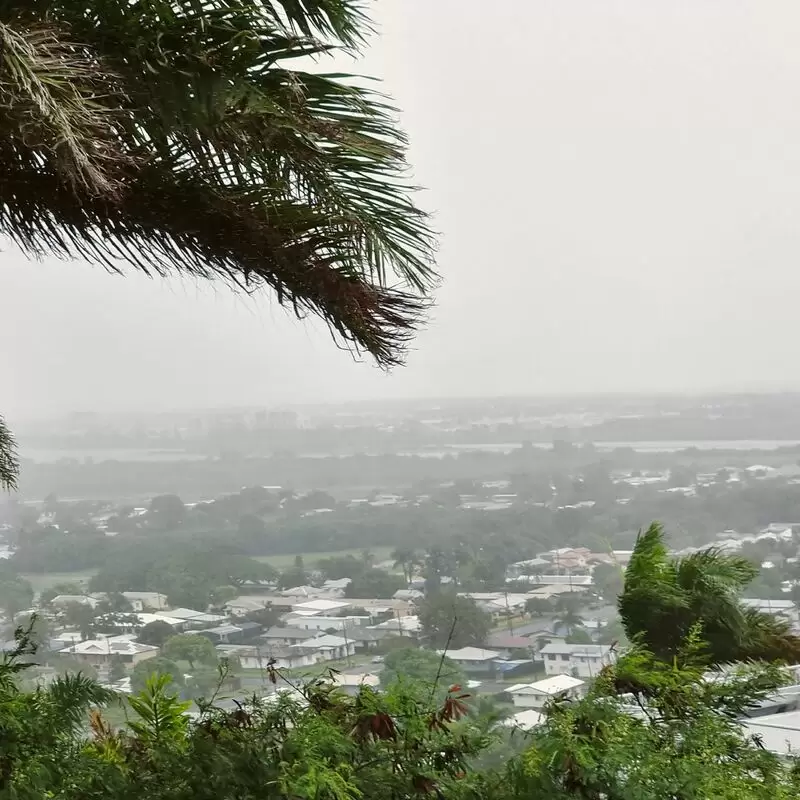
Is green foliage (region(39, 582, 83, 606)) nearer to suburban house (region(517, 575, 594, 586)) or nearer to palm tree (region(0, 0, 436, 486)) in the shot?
suburban house (region(517, 575, 594, 586))

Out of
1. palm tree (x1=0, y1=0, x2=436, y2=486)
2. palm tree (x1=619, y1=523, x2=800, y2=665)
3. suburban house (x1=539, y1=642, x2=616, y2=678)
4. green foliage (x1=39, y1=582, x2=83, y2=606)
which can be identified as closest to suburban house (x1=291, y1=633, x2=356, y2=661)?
suburban house (x1=539, y1=642, x2=616, y2=678)

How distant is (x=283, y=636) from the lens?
4.46 meters

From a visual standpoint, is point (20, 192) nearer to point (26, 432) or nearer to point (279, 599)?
point (279, 599)

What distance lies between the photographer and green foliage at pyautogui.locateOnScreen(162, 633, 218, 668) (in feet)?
14.5

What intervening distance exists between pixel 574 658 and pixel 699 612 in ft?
4.34

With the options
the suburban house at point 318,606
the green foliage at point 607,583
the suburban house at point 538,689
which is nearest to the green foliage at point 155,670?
the suburban house at point 318,606

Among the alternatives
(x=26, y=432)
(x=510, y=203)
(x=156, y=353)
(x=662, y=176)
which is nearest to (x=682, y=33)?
(x=662, y=176)

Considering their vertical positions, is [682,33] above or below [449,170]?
above

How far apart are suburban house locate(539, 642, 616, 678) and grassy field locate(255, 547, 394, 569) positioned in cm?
94

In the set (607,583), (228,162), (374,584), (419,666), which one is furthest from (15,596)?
(228,162)

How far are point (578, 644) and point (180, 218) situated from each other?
2598 mm

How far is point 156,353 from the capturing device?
5.06 meters

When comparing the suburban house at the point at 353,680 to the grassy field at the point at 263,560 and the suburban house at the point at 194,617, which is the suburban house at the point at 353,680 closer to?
the grassy field at the point at 263,560

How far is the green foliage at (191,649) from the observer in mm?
4406
